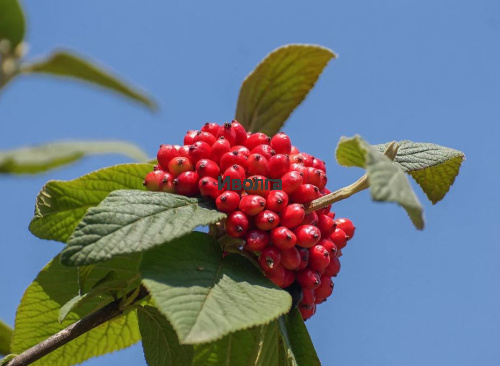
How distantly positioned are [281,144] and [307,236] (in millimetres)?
514

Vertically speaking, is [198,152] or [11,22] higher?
[11,22]

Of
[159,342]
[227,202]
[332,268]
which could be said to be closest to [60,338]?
[159,342]

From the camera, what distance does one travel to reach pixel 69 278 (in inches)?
136

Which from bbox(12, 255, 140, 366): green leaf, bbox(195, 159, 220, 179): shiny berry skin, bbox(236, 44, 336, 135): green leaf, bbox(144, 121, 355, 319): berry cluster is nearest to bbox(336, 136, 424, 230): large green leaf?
bbox(144, 121, 355, 319): berry cluster

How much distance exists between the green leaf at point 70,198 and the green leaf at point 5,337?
1.59ft

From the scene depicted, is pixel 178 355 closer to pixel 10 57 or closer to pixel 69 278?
pixel 69 278

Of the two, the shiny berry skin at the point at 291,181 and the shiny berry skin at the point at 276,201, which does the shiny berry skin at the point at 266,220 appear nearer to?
the shiny berry skin at the point at 276,201

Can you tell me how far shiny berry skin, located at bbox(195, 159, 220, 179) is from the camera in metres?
A: 3.06

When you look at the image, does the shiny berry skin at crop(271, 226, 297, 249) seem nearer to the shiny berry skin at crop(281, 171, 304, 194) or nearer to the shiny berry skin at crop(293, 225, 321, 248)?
the shiny berry skin at crop(293, 225, 321, 248)

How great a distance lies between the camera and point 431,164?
3.41 metres

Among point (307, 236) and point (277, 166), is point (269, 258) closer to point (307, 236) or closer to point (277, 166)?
point (307, 236)

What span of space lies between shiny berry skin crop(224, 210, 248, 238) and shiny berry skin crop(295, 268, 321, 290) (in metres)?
0.34

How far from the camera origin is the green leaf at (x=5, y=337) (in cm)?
336

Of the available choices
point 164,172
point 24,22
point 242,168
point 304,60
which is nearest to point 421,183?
point 304,60
